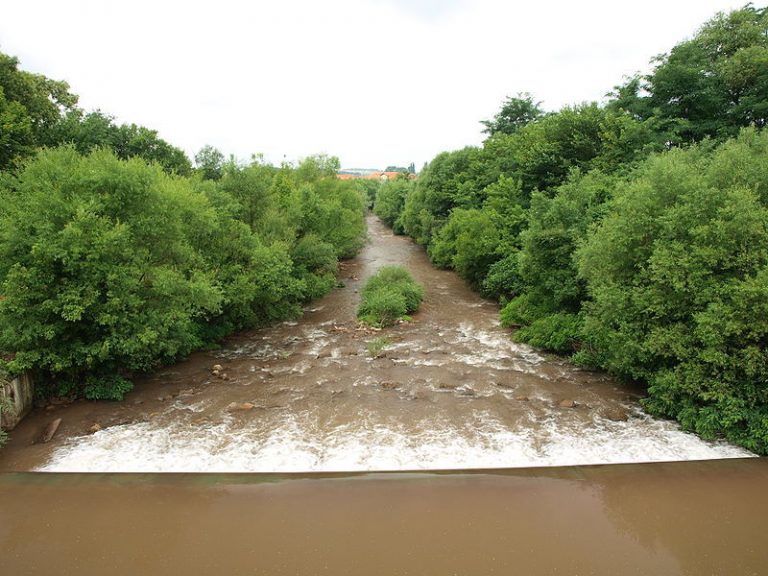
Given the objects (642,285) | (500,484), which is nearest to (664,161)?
(642,285)

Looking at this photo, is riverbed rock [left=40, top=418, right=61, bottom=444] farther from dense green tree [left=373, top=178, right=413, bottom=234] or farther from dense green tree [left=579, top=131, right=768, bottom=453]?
dense green tree [left=373, top=178, right=413, bottom=234]

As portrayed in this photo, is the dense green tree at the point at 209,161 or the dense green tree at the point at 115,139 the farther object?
the dense green tree at the point at 209,161

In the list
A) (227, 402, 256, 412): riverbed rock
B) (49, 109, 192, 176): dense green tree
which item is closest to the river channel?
(227, 402, 256, 412): riverbed rock

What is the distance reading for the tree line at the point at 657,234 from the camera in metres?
12.9

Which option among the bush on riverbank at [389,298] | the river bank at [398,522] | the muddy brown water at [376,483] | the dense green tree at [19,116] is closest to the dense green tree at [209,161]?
the dense green tree at [19,116]

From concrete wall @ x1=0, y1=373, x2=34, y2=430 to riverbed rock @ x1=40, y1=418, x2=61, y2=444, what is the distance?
3.45 feet

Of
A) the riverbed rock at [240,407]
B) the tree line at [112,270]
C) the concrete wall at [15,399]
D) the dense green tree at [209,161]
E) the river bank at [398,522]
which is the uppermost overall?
the dense green tree at [209,161]

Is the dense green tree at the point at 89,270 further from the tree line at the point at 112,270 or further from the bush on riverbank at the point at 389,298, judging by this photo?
the bush on riverbank at the point at 389,298

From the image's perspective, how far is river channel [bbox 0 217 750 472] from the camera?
1266 cm

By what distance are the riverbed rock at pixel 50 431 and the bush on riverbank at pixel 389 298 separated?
14.6m

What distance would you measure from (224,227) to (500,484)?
56.5ft

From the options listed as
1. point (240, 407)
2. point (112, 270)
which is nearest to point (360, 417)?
point (240, 407)

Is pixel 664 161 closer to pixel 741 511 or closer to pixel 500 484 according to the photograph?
pixel 741 511

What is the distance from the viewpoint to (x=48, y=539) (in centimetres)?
986
